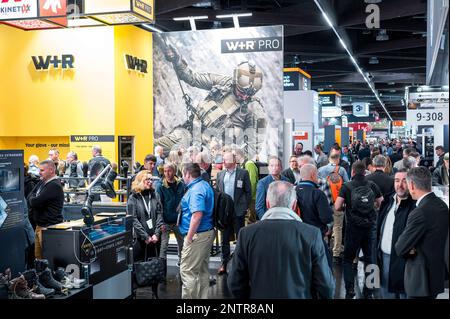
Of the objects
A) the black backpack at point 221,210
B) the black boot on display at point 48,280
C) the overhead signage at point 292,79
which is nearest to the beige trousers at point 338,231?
the black backpack at point 221,210

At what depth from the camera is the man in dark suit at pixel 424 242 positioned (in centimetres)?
343

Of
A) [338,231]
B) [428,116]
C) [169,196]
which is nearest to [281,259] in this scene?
[169,196]

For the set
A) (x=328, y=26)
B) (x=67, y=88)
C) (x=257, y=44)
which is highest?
(x=328, y=26)

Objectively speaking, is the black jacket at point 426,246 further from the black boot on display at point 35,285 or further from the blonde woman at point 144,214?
the blonde woman at point 144,214

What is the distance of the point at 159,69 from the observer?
11.3m

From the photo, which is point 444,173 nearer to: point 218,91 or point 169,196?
point 169,196

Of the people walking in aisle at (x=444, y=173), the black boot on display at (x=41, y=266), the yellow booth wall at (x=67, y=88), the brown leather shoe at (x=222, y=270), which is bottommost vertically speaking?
the brown leather shoe at (x=222, y=270)

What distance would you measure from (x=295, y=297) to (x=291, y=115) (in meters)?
13.6

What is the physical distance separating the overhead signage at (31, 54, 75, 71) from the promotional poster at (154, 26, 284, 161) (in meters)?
2.53

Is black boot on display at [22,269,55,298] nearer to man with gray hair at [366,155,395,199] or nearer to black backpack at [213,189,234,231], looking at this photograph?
black backpack at [213,189,234,231]

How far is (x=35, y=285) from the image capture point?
4.46 metres

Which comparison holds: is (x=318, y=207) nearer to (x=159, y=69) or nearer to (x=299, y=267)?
(x=299, y=267)

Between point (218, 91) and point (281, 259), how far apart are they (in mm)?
Answer: 8255

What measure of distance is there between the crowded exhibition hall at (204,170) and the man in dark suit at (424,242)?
1 cm
